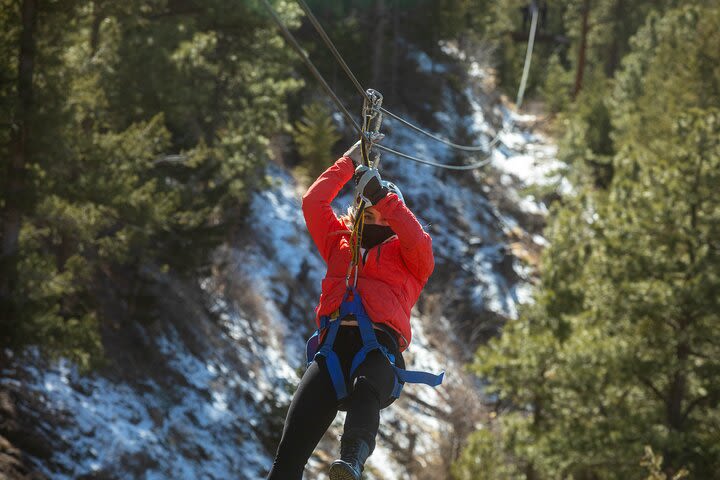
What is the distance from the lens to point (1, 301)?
9156mm

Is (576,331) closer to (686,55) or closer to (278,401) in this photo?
(278,401)

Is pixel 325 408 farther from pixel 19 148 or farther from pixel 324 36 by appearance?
pixel 19 148

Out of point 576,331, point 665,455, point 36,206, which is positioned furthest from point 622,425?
Answer: point 36,206

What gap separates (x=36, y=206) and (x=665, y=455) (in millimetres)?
9407

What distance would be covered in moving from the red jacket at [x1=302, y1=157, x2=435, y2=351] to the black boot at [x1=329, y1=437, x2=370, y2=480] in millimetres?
653

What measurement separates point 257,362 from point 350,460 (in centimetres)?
1242

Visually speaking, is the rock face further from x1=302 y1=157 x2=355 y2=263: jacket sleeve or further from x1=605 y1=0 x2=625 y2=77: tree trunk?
x1=605 y1=0 x2=625 y2=77: tree trunk

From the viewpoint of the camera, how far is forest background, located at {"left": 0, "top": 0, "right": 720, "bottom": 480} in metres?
9.54

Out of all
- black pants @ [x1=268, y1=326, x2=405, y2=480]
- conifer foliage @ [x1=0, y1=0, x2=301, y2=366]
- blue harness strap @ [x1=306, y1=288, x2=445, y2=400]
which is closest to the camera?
black pants @ [x1=268, y1=326, x2=405, y2=480]

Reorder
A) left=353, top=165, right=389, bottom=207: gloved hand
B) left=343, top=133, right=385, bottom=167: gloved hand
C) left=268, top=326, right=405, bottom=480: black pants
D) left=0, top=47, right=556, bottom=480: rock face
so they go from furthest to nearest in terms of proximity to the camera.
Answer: left=0, top=47, right=556, bottom=480: rock face < left=343, top=133, right=385, bottom=167: gloved hand < left=353, top=165, right=389, bottom=207: gloved hand < left=268, top=326, right=405, bottom=480: black pants

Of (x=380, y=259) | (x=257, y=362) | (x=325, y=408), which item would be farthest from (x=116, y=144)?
(x=325, y=408)

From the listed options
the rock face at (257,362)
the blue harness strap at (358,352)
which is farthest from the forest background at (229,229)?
the blue harness strap at (358,352)

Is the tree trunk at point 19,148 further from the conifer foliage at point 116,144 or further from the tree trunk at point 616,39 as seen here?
the tree trunk at point 616,39

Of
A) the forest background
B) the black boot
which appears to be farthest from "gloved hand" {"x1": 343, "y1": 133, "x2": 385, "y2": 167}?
the forest background
